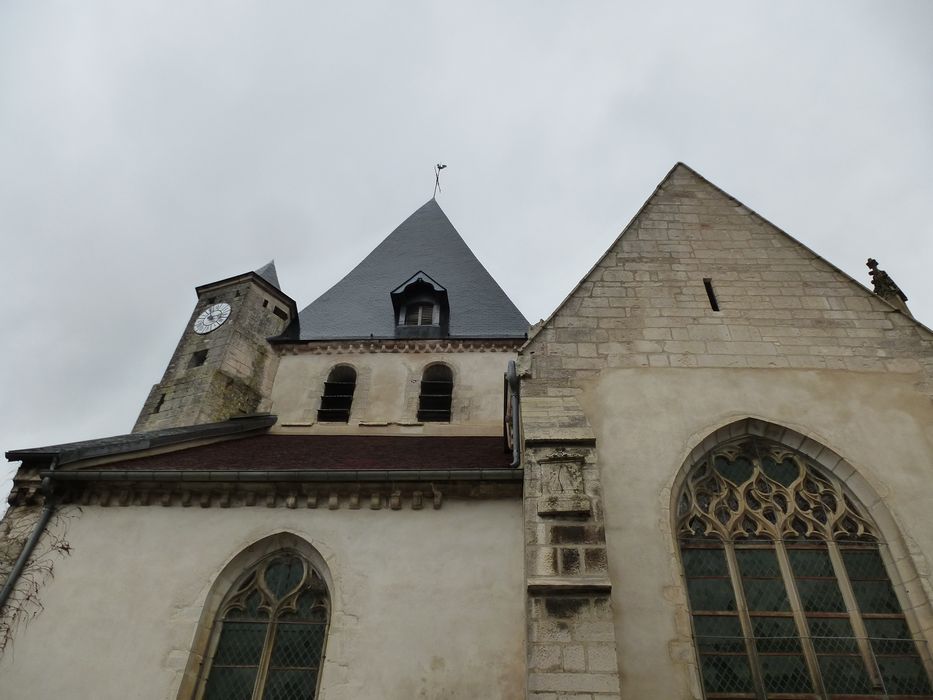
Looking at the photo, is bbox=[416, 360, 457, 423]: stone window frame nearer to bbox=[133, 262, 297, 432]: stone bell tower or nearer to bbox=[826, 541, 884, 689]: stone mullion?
bbox=[133, 262, 297, 432]: stone bell tower

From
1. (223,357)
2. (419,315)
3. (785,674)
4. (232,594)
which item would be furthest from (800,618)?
(223,357)

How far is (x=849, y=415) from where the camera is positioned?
566 centimetres

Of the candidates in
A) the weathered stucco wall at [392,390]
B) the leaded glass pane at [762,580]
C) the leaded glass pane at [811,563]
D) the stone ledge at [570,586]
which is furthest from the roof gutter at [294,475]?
the weathered stucco wall at [392,390]

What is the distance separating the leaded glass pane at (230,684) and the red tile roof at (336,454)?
1830mm

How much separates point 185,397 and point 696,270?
849cm

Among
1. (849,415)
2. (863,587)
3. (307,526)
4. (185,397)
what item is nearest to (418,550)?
(307,526)

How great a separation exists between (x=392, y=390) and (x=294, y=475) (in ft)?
16.1

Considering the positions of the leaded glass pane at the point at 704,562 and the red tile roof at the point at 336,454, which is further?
the red tile roof at the point at 336,454

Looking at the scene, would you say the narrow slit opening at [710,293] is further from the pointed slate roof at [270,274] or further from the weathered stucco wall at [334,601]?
the pointed slate roof at [270,274]

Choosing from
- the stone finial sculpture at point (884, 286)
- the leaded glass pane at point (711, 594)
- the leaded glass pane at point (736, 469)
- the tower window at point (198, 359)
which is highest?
the tower window at point (198, 359)

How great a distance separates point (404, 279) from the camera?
13.7 m

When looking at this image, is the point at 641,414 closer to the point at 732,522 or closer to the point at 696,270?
the point at 732,522

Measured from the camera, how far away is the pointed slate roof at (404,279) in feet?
38.8

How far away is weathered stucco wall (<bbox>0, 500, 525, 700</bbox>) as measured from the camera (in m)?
4.88
